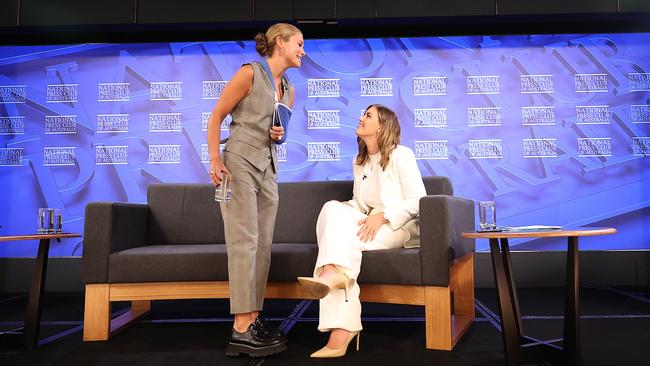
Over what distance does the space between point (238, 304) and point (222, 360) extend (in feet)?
0.83

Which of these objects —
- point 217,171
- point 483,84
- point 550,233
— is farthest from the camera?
point 483,84

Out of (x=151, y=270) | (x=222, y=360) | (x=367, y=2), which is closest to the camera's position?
(x=222, y=360)

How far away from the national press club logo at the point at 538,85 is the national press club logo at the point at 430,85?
76 centimetres

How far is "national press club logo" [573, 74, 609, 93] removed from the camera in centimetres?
451

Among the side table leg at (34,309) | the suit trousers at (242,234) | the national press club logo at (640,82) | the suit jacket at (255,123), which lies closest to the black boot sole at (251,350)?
the suit trousers at (242,234)

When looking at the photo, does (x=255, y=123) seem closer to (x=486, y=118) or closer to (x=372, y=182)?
(x=372, y=182)

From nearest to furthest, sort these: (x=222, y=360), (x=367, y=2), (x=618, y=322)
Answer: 1. (x=222, y=360)
2. (x=618, y=322)
3. (x=367, y=2)

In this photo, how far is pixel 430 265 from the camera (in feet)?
7.15

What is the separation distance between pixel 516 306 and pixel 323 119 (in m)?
2.94

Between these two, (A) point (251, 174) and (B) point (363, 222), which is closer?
(A) point (251, 174)

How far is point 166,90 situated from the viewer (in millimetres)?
4695

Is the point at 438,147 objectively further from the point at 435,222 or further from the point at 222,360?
the point at 222,360

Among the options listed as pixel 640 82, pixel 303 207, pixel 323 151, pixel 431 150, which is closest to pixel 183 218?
pixel 303 207

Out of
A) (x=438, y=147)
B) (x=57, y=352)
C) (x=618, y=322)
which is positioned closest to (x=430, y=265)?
(x=618, y=322)
